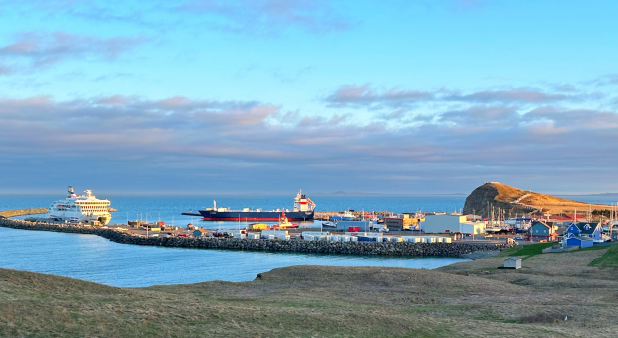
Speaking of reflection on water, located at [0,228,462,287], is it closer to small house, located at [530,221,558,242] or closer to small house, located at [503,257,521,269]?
small house, located at [503,257,521,269]

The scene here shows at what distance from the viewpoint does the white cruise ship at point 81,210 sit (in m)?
136

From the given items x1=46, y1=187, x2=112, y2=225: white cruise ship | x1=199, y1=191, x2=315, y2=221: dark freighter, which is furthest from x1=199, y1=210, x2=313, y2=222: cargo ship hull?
x1=46, y1=187, x2=112, y2=225: white cruise ship

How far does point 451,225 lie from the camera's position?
309ft

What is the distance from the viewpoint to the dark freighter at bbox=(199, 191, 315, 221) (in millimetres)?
157000

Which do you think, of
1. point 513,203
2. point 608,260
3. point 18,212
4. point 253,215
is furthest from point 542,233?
point 18,212

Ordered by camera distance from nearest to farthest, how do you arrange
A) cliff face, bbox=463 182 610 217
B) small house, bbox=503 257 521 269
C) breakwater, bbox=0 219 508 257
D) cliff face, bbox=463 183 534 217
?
small house, bbox=503 257 521 269, breakwater, bbox=0 219 508 257, cliff face, bbox=463 182 610 217, cliff face, bbox=463 183 534 217

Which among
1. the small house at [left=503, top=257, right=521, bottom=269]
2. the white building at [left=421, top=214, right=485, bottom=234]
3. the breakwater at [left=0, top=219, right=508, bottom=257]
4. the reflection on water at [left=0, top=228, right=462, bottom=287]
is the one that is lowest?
the reflection on water at [left=0, top=228, right=462, bottom=287]

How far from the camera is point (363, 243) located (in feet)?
252

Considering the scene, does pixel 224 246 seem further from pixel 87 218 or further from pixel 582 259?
pixel 87 218

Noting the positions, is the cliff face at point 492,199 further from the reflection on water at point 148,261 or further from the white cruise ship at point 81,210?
the reflection on water at point 148,261

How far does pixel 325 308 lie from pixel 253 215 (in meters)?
139

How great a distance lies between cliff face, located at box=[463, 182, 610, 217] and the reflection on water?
104 m

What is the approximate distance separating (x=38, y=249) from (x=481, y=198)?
140 m

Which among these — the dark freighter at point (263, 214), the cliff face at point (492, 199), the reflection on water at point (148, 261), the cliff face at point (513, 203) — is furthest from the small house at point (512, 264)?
the cliff face at point (492, 199)
